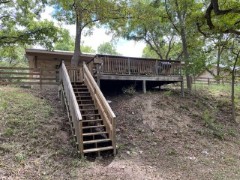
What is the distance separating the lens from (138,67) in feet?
39.1

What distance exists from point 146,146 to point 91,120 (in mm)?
2020

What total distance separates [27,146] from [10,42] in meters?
12.5

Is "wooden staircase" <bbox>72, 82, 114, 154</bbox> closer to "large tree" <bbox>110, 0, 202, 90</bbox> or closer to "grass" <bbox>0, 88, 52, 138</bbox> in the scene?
"grass" <bbox>0, 88, 52, 138</bbox>

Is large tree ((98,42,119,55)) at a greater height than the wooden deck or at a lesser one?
greater

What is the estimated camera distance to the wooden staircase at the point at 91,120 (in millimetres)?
6504

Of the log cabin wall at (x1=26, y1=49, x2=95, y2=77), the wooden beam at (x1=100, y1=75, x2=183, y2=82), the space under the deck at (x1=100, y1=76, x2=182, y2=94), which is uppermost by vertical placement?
the log cabin wall at (x1=26, y1=49, x2=95, y2=77)

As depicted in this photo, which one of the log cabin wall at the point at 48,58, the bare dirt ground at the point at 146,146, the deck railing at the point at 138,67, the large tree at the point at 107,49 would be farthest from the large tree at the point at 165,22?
the large tree at the point at 107,49

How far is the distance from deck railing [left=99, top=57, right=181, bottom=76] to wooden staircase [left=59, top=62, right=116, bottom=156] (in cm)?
168

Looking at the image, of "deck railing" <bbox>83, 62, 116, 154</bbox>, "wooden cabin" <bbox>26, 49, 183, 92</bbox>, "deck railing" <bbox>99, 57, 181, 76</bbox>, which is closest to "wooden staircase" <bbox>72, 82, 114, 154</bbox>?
"deck railing" <bbox>83, 62, 116, 154</bbox>

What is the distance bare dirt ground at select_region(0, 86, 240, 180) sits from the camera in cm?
560

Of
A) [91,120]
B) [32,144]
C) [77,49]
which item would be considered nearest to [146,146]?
[91,120]

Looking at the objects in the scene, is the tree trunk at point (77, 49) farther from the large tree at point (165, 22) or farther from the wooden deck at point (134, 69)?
the wooden deck at point (134, 69)

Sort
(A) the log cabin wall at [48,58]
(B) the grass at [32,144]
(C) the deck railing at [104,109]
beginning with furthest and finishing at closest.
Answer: (A) the log cabin wall at [48,58]
(C) the deck railing at [104,109]
(B) the grass at [32,144]

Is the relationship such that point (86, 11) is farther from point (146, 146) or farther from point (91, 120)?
point (146, 146)
